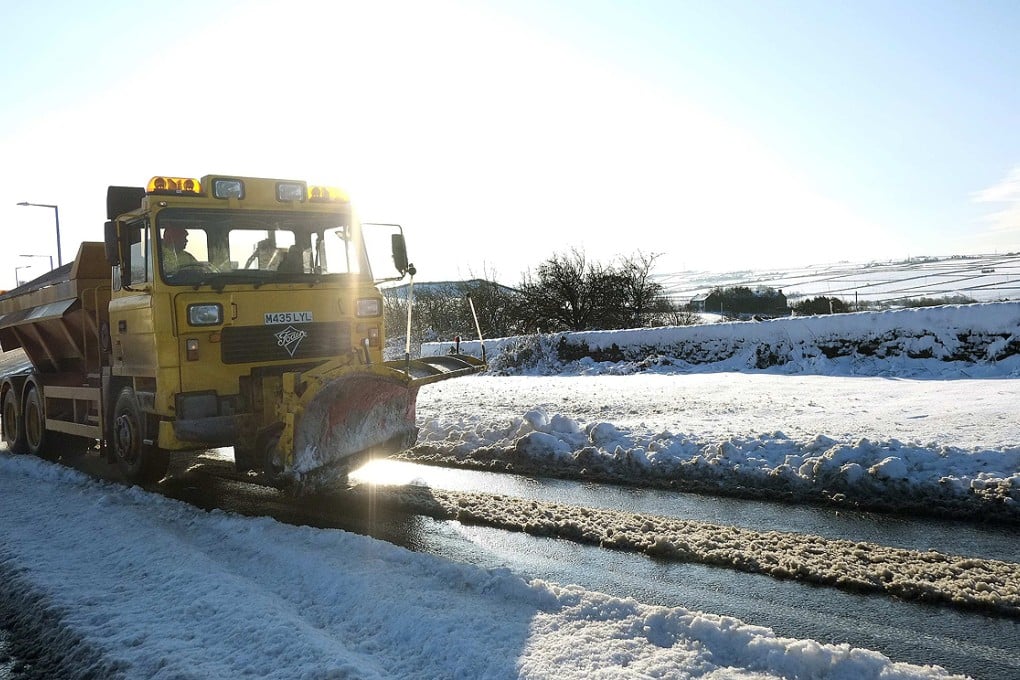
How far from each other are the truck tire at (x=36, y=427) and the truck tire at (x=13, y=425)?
5.1 inches

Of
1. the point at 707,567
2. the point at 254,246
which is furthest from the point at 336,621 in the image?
the point at 254,246

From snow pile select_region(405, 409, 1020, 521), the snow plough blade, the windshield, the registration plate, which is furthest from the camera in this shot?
the registration plate

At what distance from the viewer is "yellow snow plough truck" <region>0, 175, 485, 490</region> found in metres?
6.80

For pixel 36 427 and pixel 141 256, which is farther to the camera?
pixel 36 427

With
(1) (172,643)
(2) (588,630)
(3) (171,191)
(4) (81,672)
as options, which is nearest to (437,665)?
(2) (588,630)

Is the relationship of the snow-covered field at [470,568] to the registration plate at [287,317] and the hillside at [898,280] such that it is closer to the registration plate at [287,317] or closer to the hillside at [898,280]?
the registration plate at [287,317]

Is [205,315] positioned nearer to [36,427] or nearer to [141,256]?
[141,256]

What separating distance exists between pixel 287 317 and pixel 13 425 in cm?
673

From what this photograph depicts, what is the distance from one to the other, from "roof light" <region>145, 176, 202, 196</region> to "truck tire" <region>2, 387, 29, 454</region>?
19.5 ft

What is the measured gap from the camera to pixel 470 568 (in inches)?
187

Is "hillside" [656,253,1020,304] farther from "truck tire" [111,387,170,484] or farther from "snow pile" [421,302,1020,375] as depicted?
"truck tire" [111,387,170,484]

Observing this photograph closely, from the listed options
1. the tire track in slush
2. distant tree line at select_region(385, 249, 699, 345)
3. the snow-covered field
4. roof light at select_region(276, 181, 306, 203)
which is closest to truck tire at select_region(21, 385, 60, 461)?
the snow-covered field

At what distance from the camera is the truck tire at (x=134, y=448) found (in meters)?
7.72

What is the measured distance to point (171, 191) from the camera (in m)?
7.19
